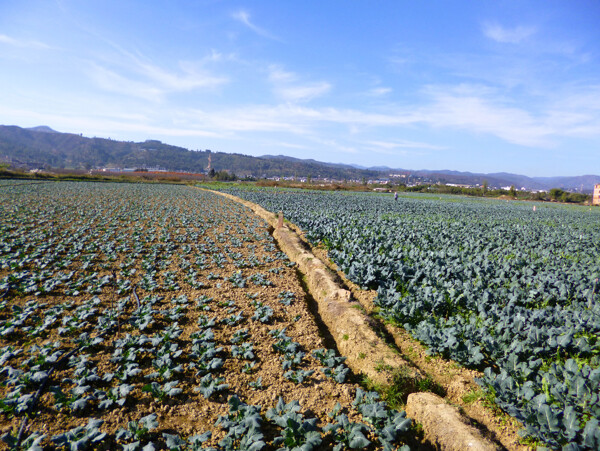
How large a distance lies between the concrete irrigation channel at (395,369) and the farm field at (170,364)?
1.18 ft

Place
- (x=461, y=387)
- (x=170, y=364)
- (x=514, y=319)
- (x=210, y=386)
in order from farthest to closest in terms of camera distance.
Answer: (x=514, y=319)
(x=170, y=364)
(x=461, y=387)
(x=210, y=386)

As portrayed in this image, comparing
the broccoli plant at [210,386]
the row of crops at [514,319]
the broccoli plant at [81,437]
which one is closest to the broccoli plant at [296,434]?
the broccoli plant at [210,386]

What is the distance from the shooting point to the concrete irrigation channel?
3348 mm

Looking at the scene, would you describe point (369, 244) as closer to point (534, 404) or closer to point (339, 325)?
point (339, 325)

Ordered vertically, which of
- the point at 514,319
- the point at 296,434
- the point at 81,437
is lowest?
the point at 81,437

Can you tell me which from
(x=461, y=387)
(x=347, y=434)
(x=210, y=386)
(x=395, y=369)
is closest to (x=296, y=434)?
(x=347, y=434)

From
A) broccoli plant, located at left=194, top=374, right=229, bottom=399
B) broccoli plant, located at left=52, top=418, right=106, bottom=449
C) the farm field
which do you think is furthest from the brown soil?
broccoli plant, located at left=52, top=418, right=106, bottom=449

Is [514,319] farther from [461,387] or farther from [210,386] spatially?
[210,386]

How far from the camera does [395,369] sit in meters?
4.51

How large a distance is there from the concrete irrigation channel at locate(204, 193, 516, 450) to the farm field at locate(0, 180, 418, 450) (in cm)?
36

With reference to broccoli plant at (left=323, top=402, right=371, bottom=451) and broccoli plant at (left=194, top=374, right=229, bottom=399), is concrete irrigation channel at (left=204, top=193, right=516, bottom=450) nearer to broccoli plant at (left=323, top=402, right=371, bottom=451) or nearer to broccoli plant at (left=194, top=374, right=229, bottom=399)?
broccoli plant at (left=323, top=402, right=371, bottom=451)

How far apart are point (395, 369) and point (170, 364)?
334 cm

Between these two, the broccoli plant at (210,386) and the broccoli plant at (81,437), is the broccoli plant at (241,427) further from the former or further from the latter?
the broccoli plant at (81,437)

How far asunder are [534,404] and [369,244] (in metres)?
7.77
